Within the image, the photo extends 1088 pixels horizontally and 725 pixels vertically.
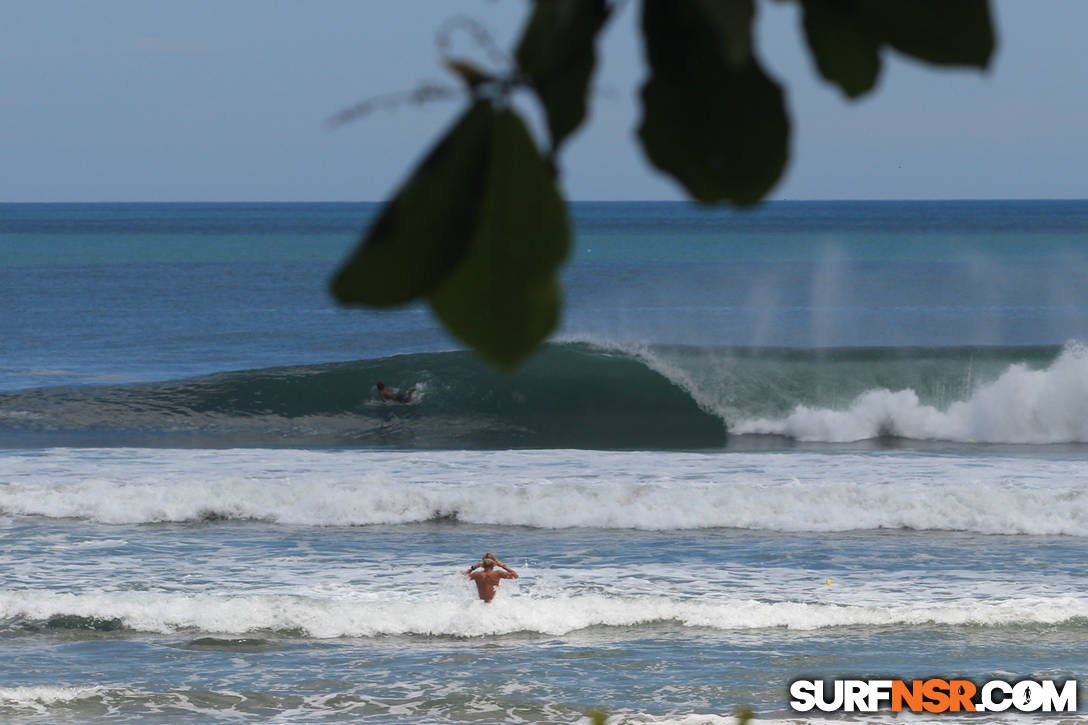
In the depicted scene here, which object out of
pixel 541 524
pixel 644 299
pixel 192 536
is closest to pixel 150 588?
pixel 192 536

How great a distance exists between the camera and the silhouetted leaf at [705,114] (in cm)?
52

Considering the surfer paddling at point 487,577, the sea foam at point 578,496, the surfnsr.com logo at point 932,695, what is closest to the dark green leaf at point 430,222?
the surfnsr.com logo at point 932,695

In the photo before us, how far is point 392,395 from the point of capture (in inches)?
865

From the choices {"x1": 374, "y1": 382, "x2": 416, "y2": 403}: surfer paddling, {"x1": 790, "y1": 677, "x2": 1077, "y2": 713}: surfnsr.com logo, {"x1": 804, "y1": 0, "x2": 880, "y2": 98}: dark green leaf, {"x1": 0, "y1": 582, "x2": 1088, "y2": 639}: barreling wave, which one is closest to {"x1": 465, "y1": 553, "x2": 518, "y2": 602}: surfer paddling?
{"x1": 0, "y1": 582, "x2": 1088, "y2": 639}: barreling wave

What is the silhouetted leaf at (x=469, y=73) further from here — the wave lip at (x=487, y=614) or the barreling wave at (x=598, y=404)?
the barreling wave at (x=598, y=404)

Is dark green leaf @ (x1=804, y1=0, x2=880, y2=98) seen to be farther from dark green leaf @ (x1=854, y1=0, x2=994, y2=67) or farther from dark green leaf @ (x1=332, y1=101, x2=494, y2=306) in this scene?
dark green leaf @ (x1=332, y1=101, x2=494, y2=306)

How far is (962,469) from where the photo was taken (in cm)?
1563

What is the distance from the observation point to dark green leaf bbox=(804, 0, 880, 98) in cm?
56

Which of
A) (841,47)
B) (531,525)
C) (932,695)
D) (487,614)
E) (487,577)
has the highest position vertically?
(841,47)

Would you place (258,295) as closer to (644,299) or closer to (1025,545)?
(644,299)

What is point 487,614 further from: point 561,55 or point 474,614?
point 561,55

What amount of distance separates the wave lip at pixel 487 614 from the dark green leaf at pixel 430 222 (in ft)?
29.9

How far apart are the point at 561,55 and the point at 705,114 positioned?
0.22 feet

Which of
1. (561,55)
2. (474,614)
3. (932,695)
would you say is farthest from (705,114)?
(474,614)
